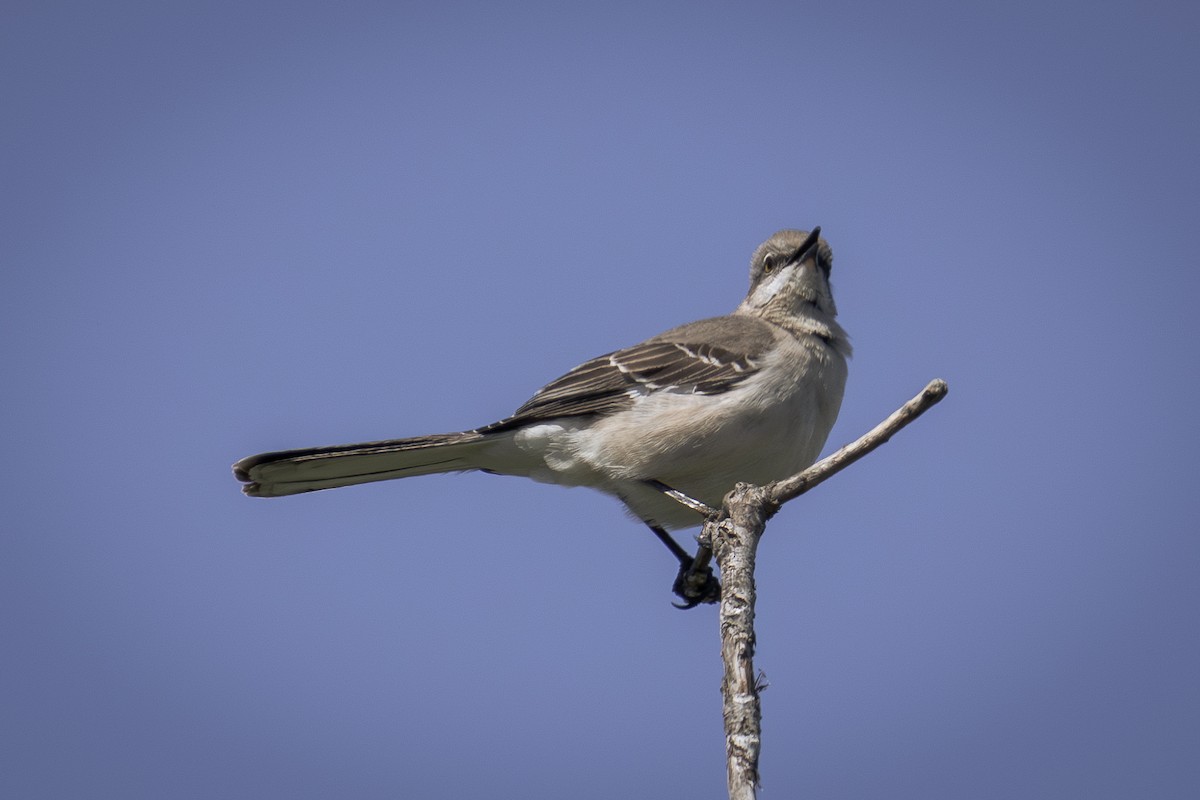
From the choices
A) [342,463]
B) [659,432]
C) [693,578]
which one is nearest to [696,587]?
[693,578]

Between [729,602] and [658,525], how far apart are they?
3.28m

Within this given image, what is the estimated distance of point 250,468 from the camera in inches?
292

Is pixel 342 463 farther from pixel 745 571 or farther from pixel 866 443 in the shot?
pixel 866 443

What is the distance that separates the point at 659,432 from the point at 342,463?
2.15 meters

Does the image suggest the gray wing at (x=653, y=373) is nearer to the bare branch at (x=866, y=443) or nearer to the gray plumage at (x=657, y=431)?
the gray plumage at (x=657, y=431)

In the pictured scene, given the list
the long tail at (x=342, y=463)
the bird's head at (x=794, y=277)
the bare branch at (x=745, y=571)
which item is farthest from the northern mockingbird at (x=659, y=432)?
the bare branch at (x=745, y=571)

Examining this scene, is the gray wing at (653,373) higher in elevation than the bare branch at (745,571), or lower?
higher

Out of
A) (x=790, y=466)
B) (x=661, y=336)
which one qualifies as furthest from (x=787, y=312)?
(x=790, y=466)

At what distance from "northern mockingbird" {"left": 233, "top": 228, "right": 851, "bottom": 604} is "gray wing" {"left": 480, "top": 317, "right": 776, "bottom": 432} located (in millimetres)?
10

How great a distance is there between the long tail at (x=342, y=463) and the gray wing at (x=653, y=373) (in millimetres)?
359

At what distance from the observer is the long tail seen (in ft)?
24.3

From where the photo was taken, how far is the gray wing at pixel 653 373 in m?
7.99

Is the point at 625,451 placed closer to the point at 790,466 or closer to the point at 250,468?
the point at 790,466

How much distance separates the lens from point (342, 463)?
750 centimetres
